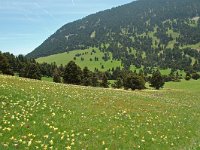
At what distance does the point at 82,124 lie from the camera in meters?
26.9

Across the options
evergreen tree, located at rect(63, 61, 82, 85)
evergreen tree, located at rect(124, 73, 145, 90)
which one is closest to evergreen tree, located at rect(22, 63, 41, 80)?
evergreen tree, located at rect(63, 61, 82, 85)

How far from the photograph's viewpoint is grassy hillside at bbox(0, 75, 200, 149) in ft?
71.3

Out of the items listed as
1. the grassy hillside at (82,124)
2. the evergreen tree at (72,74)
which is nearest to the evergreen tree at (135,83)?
the evergreen tree at (72,74)

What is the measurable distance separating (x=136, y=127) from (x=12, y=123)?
37.9 feet

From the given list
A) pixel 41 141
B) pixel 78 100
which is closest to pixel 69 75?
pixel 78 100

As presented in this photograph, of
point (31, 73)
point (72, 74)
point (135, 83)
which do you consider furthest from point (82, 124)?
point (31, 73)

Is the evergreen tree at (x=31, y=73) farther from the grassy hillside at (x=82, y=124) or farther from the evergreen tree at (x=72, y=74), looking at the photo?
the grassy hillside at (x=82, y=124)

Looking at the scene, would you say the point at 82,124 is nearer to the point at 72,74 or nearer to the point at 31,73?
the point at 72,74

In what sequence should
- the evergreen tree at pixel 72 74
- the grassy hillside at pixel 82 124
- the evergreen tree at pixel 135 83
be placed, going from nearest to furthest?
the grassy hillside at pixel 82 124 < the evergreen tree at pixel 72 74 < the evergreen tree at pixel 135 83

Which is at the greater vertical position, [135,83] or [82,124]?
[135,83]

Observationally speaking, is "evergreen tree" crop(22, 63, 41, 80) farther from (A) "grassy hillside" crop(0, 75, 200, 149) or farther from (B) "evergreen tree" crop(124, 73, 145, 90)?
(A) "grassy hillside" crop(0, 75, 200, 149)

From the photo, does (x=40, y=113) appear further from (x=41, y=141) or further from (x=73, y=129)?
(x=41, y=141)

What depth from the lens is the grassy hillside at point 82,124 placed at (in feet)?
71.3

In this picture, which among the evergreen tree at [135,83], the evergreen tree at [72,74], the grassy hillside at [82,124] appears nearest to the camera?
the grassy hillside at [82,124]
